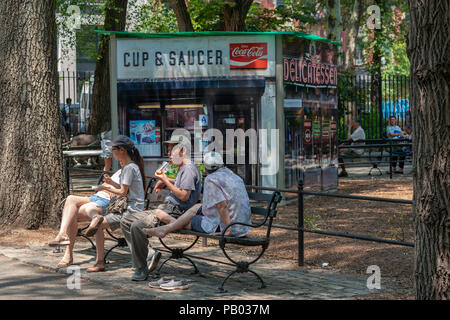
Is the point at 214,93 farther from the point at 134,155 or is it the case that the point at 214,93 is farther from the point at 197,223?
the point at 197,223

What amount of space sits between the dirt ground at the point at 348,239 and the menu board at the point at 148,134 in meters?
2.64

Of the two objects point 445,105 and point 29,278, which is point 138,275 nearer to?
point 29,278

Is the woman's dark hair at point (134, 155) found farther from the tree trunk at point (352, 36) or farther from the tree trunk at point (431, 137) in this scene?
the tree trunk at point (352, 36)

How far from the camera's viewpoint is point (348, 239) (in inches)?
413

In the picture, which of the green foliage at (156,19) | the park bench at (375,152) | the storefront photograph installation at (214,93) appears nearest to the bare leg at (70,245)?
the storefront photograph installation at (214,93)

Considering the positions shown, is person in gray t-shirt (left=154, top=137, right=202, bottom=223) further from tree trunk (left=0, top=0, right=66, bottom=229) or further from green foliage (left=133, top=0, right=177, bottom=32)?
green foliage (left=133, top=0, right=177, bottom=32)

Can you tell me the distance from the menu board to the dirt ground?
2643 mm

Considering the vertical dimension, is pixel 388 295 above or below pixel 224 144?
below

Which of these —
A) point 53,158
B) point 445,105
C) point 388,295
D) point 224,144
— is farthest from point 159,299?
point 224,144

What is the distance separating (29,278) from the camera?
782 cm

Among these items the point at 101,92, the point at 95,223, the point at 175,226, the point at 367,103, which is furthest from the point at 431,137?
the point at 367,103

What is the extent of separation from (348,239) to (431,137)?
5399 mm

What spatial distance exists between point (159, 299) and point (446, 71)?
322 cm

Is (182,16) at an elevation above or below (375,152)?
above
